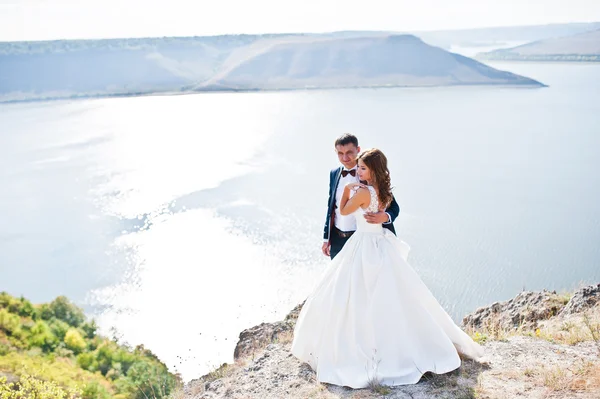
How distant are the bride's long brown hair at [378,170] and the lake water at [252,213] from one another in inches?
388

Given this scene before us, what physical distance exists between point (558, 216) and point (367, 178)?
19390mm

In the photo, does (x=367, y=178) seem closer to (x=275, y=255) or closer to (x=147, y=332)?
(x=147, y=332)

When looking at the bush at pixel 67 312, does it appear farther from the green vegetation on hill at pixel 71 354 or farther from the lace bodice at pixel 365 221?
the lace bodice at pixel 365 221

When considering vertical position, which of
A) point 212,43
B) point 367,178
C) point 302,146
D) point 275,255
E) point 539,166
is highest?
point 212,43

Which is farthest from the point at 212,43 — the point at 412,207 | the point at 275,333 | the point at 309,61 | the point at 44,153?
the point at 275,333

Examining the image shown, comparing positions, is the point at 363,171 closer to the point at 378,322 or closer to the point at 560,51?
the point at 378,322

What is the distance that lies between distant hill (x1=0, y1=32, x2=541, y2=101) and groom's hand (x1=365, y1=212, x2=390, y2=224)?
67.8 m

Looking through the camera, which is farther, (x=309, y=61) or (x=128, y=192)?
(x=309, y=61)

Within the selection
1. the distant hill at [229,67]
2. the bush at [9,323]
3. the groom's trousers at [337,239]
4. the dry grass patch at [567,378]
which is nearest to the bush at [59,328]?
the bush at [9,323]

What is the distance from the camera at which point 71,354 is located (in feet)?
38.9

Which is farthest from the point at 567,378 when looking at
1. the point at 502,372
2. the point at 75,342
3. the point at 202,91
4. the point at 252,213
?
the point at 202,91

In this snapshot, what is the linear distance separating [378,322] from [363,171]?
92 cm

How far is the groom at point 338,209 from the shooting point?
334 cm

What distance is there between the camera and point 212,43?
4099 inches
